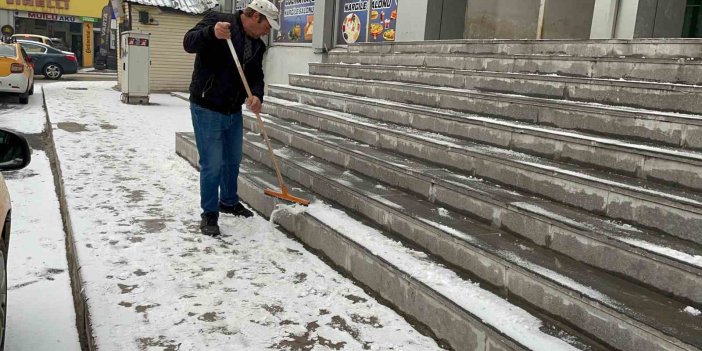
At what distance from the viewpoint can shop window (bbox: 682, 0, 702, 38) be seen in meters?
7.75

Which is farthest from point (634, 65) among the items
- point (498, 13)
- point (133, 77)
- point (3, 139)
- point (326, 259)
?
point (133, 77)

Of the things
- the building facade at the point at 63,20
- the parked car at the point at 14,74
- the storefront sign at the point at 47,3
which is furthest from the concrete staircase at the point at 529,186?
the building facade at the point at 63,20

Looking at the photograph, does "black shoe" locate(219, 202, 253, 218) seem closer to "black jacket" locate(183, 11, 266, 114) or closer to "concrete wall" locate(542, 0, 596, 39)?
"black jacket" locate(183, 11, 266, 114)

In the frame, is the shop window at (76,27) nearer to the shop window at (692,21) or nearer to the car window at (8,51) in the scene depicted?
the car window at (8,51)

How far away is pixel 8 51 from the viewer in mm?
14188

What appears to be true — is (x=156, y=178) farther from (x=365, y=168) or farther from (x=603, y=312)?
(x=603, y=312)

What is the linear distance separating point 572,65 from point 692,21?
11.8ft

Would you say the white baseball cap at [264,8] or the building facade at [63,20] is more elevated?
the building facade at [63,20]

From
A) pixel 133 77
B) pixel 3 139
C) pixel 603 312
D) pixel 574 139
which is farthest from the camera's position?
pixel 133 77

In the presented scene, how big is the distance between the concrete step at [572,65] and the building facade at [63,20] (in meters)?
34.6

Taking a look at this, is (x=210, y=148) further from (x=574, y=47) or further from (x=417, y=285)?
(x=574, y=47)

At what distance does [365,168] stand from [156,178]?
9.30 feet

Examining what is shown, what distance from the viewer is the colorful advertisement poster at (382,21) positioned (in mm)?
10617

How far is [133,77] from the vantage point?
14.5 m
